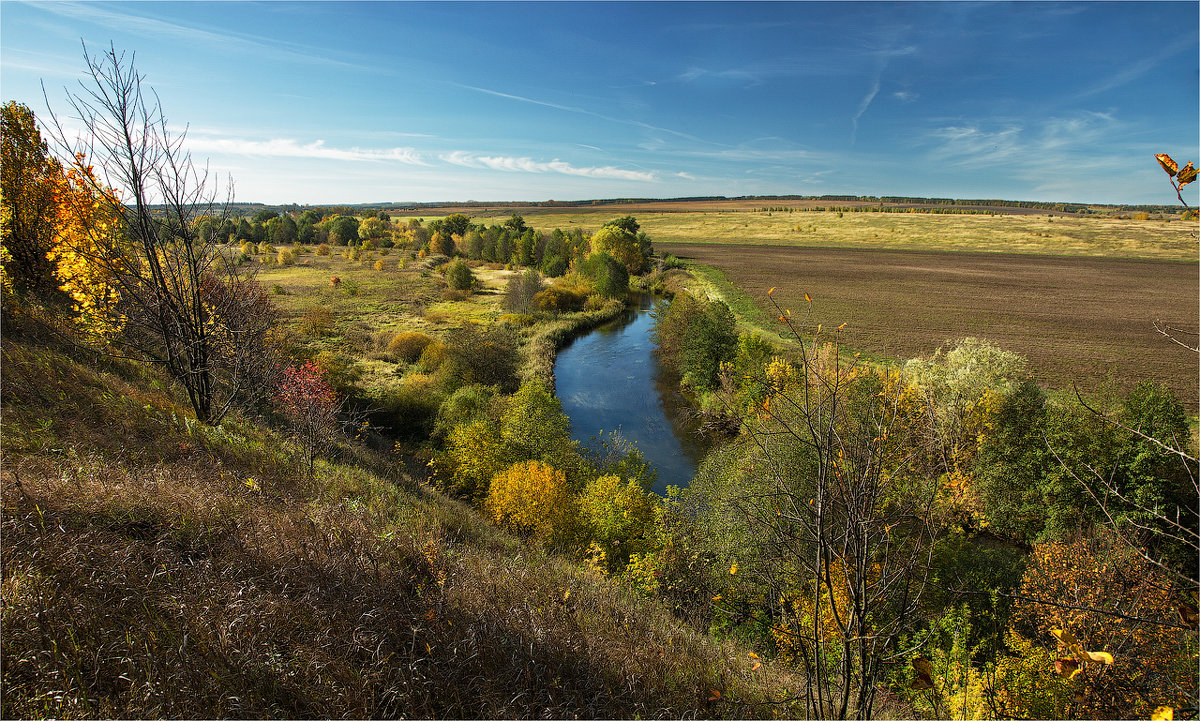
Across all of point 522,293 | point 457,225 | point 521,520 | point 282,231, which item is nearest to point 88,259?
point 521,520

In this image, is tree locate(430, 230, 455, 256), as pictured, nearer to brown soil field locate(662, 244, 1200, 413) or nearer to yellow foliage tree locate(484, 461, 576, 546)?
brown soil field locate(662, 244, 1200, 413)

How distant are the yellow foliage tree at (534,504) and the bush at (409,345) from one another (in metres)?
20.0

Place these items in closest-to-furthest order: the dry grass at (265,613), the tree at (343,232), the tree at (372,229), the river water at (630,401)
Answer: the dry grass at (265,613) → the river water at (630,401) → the tree at (343,232) → the tree at (372,229)

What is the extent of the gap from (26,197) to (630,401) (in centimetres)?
2470

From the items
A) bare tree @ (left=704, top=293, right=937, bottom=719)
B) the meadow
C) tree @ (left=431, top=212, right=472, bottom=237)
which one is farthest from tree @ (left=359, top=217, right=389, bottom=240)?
bare tree @ (left=704, top=293, right=937, bottom=719)

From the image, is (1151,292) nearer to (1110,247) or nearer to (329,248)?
(1110,247)

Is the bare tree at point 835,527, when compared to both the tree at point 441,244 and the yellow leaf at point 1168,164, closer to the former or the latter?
the yellow leaf at point 1168,164

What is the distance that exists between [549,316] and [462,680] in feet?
139

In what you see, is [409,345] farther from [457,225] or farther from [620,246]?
[457,225]

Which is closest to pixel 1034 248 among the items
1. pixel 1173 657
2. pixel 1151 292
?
pixel 1151 292

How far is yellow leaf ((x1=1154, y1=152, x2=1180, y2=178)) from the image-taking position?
2377 mm

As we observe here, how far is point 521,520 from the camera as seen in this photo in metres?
14.3

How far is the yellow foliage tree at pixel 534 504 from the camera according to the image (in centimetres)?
1439

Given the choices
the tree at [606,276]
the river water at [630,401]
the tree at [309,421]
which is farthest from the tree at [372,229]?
the tree at [309,421]
